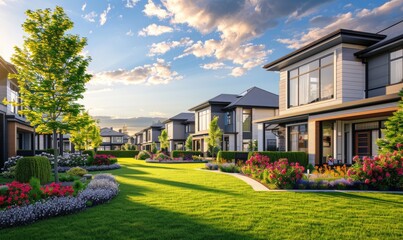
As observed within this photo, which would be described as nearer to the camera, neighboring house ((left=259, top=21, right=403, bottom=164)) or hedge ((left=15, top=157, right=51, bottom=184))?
hedge ((left=15, top=157, right=51, bottom=184))

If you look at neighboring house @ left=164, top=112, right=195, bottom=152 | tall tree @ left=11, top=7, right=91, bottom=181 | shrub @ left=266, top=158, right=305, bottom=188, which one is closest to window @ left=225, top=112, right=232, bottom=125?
neighboring house @ left=164, top=112, right=195, bottom=152

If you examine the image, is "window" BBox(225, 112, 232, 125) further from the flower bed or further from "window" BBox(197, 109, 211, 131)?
the flower bed

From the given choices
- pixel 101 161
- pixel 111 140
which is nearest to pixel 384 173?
pixel 101 161

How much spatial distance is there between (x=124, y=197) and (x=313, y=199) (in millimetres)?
6050

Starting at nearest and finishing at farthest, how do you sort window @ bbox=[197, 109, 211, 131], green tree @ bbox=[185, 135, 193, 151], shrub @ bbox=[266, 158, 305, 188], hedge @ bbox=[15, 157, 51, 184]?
shrub @ bbox=[266, 158, 305, 188] < hedge @ bbox=[15, 157, 51, 184] < window @ bbox=[197, 109, 211, 131] < green tree @ bbox=[185, 135, 193, 151]

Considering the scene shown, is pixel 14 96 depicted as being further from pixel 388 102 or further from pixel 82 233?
pixel 388 102

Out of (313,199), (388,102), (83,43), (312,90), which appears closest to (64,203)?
(313,199)

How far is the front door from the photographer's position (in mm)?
17006

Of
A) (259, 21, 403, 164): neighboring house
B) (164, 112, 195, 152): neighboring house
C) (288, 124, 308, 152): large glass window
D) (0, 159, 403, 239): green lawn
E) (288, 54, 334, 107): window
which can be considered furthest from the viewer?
(164, 112, 195, 152): neighboring house

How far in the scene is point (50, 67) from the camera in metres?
13.7

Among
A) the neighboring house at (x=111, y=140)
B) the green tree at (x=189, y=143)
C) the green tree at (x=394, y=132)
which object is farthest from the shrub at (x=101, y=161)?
the neighboring house at (x=111, y=140)

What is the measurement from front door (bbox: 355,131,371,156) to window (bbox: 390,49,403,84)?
10.9ft

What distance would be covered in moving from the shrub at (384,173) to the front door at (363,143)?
21.7 ft

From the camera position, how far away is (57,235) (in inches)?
229
